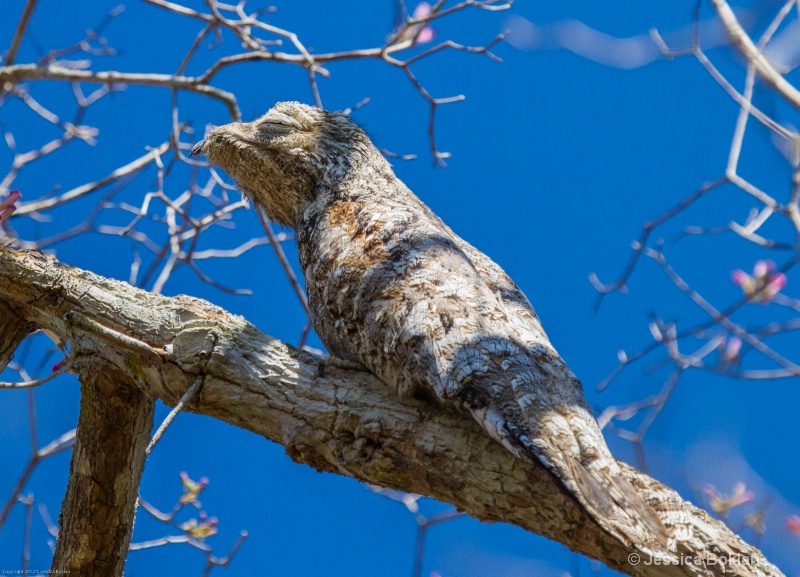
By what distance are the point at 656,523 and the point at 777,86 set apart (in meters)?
1.40

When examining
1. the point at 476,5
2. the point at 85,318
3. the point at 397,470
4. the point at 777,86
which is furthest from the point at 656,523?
the point at 476,5

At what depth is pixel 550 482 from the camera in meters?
2.36

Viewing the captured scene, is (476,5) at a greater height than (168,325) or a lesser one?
greater

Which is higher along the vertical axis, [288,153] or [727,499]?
[288,153]

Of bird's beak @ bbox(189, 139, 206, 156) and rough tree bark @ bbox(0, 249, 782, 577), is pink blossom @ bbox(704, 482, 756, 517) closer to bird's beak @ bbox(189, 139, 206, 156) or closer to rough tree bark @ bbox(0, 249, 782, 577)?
rough tree bark @ bbox(0, 249, 782, 577)

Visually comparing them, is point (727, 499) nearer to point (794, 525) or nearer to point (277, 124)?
point (794, 525)

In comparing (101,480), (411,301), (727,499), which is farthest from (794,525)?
(101,480)

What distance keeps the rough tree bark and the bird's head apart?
1.32 meters

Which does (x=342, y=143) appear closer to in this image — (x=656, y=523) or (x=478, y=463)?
(x=478, y=463)

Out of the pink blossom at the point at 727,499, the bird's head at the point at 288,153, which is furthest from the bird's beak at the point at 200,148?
the pink blossom at the point at 727,499

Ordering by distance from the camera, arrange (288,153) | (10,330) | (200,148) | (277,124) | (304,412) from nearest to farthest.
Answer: (304,412), (10,330), (288,153), (277,124), (200,148)

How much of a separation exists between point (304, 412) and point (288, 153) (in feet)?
6.32

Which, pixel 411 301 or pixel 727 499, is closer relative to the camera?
pixel 411 301

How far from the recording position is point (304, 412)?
2.71 meters
